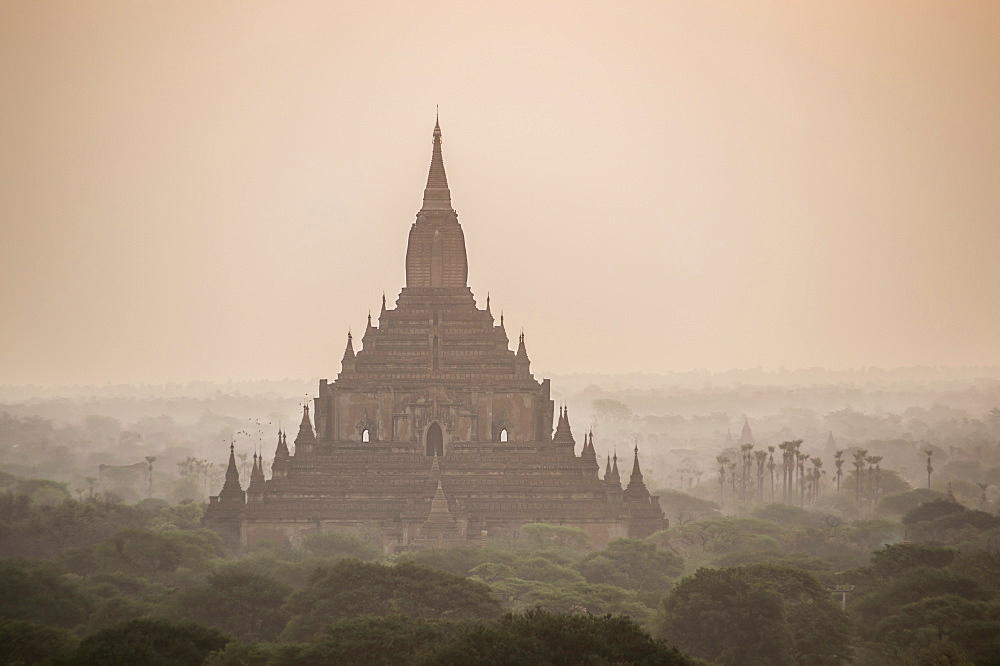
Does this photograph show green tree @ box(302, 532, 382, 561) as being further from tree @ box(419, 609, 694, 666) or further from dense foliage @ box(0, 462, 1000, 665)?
tree @ box(419, 609, 694, 666)

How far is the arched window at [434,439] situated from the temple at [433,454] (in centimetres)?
6

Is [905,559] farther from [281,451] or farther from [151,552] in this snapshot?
[281,451]

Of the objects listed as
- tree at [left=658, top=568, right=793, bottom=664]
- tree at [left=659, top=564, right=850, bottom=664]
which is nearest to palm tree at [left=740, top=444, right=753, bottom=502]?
tree at [left=659, top=564, right=850, bottom=664]

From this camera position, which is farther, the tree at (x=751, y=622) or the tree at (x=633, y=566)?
the tree at (x=633, y=566)

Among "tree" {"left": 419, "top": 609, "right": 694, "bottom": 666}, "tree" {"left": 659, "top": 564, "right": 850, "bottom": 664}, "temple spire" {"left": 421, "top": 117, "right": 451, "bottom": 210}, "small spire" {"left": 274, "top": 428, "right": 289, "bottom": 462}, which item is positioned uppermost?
"temple spire" {"left": 421, "top": 117, "right": 451, "bottom": 210}

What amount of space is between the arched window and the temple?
60 millimetres

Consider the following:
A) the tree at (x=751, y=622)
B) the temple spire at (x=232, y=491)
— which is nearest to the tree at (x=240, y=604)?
the tree at (x=751, y=622)

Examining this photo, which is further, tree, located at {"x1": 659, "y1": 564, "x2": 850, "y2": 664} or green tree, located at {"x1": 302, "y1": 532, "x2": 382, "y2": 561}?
green tree, located at {"x1": 302, "y1": 532, "x2": 382, "y2": 561}

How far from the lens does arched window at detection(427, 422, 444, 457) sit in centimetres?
8744

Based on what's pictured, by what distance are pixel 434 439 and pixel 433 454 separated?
0.65m

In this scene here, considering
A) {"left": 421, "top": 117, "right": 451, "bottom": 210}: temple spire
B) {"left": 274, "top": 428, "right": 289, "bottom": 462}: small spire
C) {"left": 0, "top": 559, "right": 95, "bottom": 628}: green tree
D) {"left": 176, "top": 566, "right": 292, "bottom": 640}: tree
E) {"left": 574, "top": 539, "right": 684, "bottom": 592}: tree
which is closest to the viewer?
{"left": 0, "top": 559, "right": 95, "bottom": 628}: green tree

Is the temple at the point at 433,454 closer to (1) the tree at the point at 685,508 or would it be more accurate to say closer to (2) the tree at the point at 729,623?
(1) the tree at the point at 685,508

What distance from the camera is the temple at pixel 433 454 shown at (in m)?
81.3

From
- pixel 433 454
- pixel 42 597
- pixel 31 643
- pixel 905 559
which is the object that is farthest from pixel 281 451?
pixel 31 643
